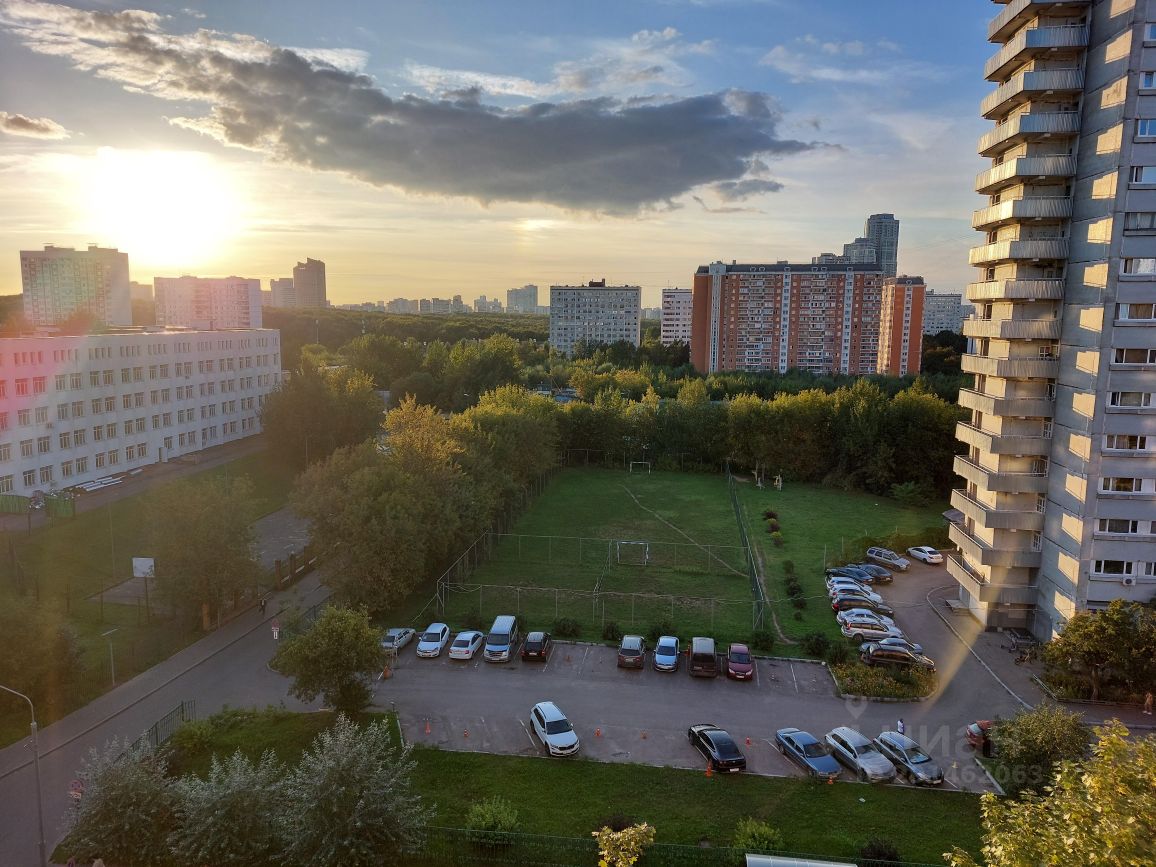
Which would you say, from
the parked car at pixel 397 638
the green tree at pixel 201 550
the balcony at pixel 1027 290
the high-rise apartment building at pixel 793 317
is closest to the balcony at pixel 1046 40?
the balcony at pixel 1027 290

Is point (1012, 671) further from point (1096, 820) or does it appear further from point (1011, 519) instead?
point (1096, 820)

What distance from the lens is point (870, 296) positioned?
104 meters

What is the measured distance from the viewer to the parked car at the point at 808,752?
18.6 metres

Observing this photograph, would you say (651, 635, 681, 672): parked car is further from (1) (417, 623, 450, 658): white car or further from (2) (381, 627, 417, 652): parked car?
(2) (381, 627, 417, 652): parked car

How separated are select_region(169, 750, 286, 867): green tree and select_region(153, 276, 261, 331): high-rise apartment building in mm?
118571

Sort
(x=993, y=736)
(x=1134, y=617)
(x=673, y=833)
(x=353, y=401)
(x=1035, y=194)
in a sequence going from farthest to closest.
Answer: (x=353, y=401) < (x=1035, y=194) < (x=1134, y=617) < (x=993, y=736) < (x=673, y=833)

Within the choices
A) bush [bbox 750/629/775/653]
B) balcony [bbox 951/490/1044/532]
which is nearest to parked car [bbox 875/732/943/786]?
bush [bbox 750/629/775/653]

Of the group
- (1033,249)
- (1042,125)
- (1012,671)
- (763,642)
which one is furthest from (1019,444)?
(763,642)

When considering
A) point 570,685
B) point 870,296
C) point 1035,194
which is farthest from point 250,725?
point 870,296

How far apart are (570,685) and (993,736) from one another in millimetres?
11641

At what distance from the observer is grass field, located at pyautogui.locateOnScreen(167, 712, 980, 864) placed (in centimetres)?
1631

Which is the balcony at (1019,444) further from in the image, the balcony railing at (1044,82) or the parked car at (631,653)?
the parked car at (631,653)

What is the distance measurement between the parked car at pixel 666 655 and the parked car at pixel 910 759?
6865mm

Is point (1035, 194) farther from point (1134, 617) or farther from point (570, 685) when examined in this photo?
point (570, 685)
